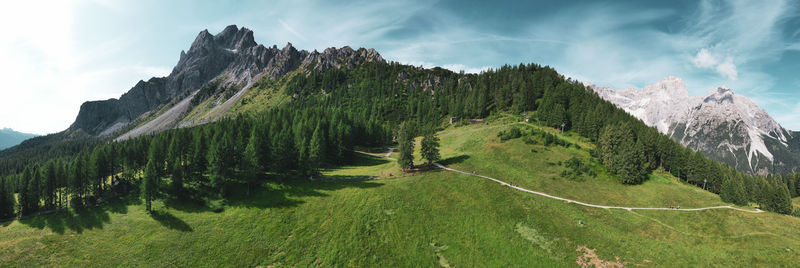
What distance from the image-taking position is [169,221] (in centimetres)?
5778

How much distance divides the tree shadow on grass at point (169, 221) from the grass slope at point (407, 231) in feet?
0.82

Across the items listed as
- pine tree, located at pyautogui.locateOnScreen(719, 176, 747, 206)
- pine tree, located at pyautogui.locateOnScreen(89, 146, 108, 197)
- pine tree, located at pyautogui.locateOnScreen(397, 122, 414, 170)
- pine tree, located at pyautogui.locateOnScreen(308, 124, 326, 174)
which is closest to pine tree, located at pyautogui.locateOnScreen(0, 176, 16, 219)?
pine tree, located at pyautogui.locateOnScreen(89, 146, 108, 197)

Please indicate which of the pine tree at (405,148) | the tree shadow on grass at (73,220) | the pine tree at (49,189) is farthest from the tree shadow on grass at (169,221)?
the pine tree at (405,148)

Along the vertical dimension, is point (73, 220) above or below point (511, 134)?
below

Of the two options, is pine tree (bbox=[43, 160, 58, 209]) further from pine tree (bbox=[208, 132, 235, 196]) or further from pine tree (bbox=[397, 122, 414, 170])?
pine tree (bbox=[397, 122, 414, 170])

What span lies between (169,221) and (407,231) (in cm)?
4805

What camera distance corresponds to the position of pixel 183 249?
50250 mm

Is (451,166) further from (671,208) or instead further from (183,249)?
(183,249)

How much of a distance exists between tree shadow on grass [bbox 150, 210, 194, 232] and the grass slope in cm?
25

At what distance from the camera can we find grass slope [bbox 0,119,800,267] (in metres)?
48.3

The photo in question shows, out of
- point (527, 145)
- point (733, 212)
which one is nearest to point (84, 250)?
point (527, 145)

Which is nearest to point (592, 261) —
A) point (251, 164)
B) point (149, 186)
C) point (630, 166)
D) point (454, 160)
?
point (630, 166)

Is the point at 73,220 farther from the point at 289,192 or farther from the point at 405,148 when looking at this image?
the point at 405,148

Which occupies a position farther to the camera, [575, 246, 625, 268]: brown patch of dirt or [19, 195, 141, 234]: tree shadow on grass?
[19, 195, 141, 234]: tree shadow on grass
